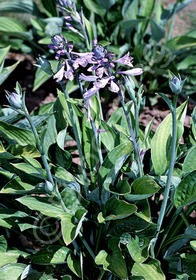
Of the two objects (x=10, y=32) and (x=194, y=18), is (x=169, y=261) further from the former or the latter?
(x=194, y=18)

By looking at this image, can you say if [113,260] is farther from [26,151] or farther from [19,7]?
[19,7]

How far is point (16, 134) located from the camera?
1.53m

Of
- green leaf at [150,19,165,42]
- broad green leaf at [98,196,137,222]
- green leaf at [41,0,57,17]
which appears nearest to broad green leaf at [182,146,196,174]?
broad green leaf at [98,196,137,222]

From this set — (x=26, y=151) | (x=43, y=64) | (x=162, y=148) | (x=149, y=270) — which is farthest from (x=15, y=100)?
(x=149, y=270)

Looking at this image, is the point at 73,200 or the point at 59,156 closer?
the point at 73,200

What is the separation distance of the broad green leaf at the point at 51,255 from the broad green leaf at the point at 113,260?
18 cm

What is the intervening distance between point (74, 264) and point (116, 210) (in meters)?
0.32

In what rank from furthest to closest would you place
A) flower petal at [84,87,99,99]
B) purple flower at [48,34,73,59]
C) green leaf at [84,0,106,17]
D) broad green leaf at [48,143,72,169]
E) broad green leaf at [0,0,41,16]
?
broad green leaf at [0,0,41,16] → green leaf at [84,0,106,17] → broad green leaf at [48,143,72,169] → purple flower at [48,34,73,59] → flower petal at [84,87,99,99]

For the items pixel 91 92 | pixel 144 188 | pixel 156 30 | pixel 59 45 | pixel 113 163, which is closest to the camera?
pixel 91 92

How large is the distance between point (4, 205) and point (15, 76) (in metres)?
1.59

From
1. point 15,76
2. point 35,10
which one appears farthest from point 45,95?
point 35,10

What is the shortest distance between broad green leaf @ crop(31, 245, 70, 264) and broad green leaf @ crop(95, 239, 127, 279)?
0.18m

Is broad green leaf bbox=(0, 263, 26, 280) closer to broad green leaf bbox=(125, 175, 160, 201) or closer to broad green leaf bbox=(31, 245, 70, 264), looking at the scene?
broad green leaf bbox=(31, 245, 70, 264)

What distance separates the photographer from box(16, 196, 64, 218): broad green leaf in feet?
4.21
